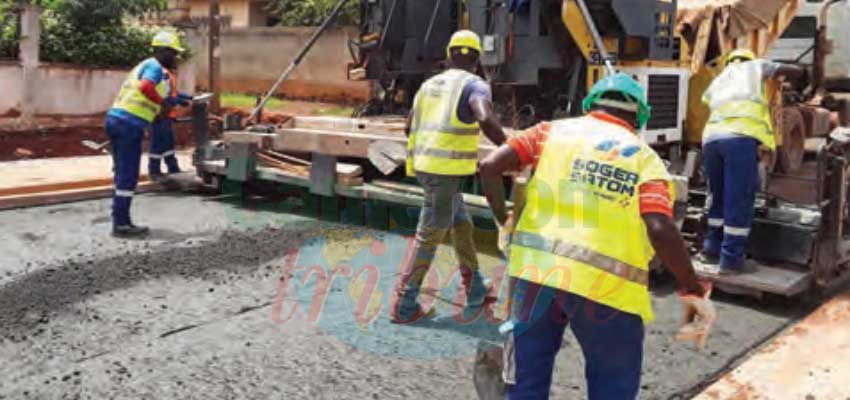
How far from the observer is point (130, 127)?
6523 millimetres

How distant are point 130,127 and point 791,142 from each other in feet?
19.3

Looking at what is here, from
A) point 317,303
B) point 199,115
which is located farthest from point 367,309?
point 199,115

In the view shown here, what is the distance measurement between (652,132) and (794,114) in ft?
5.79

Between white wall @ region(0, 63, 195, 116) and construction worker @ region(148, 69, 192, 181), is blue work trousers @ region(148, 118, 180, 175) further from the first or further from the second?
white wall @ region(0, 63, 195, 116)

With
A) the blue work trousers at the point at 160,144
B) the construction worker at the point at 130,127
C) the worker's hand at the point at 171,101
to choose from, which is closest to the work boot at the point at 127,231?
the construction worker at the point at 130,127

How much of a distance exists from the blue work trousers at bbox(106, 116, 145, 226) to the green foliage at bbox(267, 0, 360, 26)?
12524mm

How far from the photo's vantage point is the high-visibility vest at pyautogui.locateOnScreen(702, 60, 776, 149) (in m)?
5.26

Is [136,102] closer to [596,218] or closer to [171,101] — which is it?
[171,101]

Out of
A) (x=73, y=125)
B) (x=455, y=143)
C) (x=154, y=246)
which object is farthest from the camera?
(x=73, y=125)

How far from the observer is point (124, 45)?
13.0 meters

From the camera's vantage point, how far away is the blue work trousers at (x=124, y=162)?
640 cm

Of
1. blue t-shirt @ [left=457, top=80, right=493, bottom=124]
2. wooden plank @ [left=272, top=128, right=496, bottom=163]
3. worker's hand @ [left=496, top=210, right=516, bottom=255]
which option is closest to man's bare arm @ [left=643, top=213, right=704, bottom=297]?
worker's hand @ [left=496, top=210, right=516, bottom=255]

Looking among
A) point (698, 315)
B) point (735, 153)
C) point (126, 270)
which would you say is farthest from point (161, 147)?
point (698, 315)

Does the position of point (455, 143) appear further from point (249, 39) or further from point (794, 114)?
point (249, 39)
